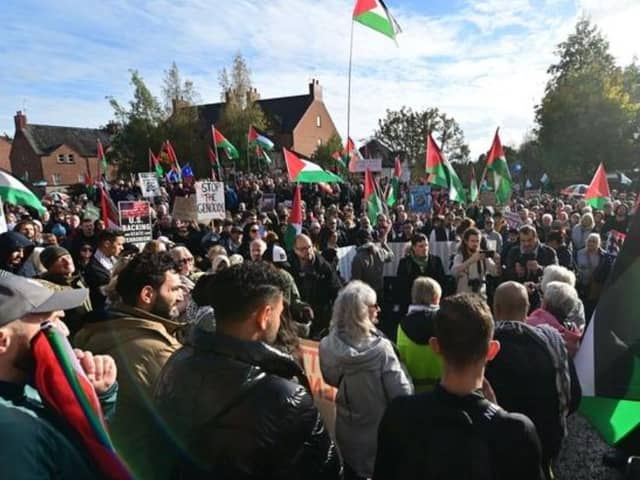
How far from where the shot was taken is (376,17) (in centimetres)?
955

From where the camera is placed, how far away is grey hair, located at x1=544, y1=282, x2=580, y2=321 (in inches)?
138

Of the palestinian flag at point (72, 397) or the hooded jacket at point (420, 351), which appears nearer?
the palestinian flag at point (72, 397)

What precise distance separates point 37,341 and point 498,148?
11179mm

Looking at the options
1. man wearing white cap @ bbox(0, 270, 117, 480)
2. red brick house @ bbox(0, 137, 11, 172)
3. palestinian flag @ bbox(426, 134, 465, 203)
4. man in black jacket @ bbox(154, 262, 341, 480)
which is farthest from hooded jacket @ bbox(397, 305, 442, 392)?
red brick house @ bbox(0, 137, 11, 172)

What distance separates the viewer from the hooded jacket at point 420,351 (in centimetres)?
330

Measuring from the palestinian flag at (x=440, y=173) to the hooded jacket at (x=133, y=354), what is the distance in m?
8.89

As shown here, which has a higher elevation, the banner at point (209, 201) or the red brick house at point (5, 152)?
the red brick house at point (5, 152)

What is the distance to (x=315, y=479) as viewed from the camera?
177cm

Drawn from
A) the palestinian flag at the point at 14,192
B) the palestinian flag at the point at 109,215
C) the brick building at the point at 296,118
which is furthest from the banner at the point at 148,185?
the brick building at the point at 296,118

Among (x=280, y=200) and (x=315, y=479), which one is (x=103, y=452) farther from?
(x=280, y=200)

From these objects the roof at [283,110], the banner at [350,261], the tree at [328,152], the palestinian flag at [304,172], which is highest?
the roof at [283,110]

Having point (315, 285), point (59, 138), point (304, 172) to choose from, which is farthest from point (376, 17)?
point (59, 138)

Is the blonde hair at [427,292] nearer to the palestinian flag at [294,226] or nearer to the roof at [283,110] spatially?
the palestinian flag at [294,226]

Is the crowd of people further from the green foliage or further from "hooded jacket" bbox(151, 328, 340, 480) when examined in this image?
the green foliage
